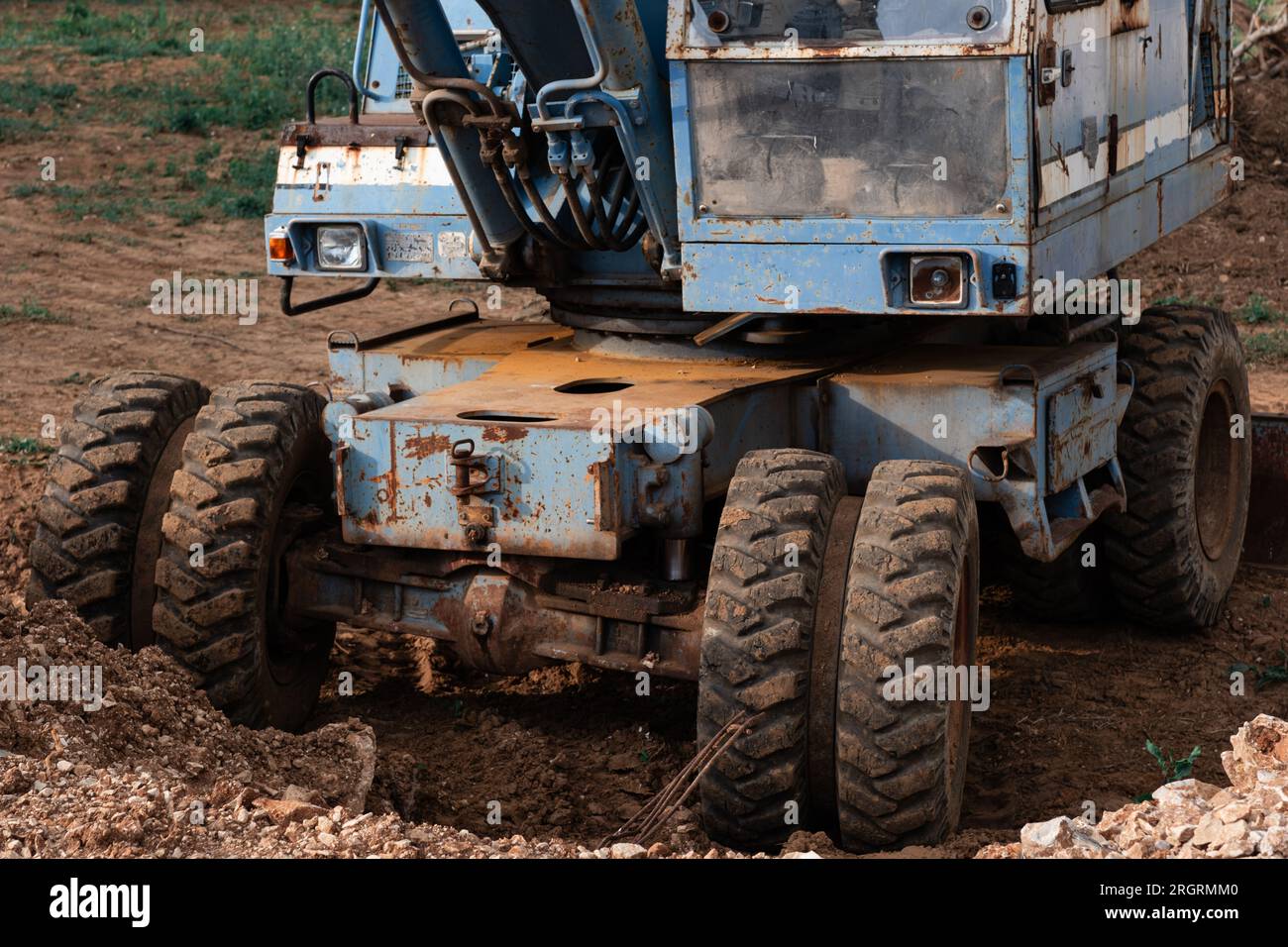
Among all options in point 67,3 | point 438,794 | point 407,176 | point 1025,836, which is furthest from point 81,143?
point 1025,836

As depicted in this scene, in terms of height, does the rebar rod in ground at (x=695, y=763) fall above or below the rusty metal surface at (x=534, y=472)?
below

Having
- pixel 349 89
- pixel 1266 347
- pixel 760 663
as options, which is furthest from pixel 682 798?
pixel 1266 347

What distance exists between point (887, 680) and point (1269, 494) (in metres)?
4.79

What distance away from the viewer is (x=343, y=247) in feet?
23.6

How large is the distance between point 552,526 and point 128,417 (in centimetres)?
170

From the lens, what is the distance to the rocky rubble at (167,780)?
183 inches

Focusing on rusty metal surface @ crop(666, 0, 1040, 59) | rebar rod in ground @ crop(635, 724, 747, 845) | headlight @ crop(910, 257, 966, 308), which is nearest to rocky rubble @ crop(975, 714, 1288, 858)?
rebar rod in ground @ crop(635, 724, 747, 845)

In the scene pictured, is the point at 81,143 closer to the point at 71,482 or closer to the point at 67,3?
the point at 67,3

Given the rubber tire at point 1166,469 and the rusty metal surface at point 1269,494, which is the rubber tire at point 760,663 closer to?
the rubber tire at point 1166,469

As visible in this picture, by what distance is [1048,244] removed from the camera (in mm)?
5941

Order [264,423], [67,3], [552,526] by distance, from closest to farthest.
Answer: [552,526]
[264,423]
[67,3]

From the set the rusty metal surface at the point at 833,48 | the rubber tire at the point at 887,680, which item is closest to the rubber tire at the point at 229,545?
the rusty metal surface at the point at 833,48

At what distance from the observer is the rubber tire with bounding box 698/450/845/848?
5277 mm

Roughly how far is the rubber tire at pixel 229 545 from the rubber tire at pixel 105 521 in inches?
12.1
